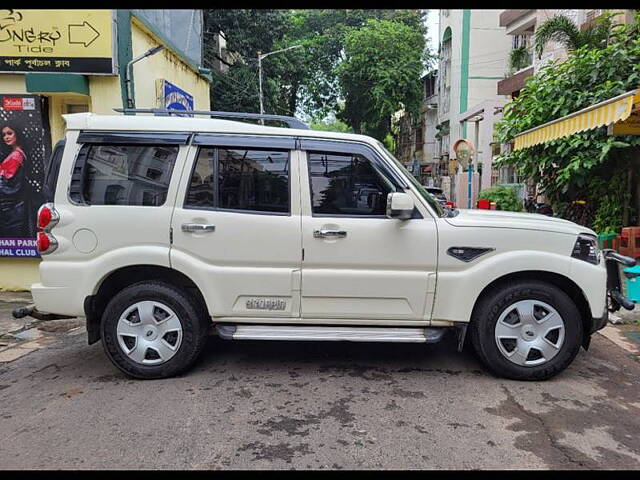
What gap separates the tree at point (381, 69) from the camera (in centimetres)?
2842

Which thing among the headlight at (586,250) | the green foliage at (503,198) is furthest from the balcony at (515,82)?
the headlight at (586,250)

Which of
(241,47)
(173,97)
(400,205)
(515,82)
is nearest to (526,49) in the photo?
(515,82)

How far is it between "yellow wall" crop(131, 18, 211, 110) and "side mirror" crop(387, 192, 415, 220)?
18.8ft

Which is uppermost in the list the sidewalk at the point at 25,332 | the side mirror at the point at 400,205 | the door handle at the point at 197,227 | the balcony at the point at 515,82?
the balcony at the point at 515,82

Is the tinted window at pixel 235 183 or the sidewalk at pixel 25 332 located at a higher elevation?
the tinted window at pixel 235 183

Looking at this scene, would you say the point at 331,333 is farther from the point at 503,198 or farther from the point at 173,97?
the point at 503,198

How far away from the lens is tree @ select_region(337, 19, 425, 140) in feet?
93.2

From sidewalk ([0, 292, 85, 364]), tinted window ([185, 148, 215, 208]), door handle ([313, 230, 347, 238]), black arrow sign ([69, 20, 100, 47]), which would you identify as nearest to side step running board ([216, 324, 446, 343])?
door handle ([313, 230, 347, 238])

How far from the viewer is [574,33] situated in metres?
11.9

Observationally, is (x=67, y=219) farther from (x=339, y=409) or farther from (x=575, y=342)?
(x=575, y=342)

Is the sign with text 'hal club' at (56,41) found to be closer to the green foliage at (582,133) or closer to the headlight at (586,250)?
the headlight at (586,250)

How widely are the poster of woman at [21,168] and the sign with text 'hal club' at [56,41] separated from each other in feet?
1.76

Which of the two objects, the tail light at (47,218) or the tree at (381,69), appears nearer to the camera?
the tail light at (47,218)

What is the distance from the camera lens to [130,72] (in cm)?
749
